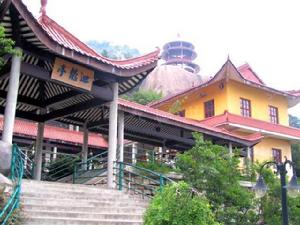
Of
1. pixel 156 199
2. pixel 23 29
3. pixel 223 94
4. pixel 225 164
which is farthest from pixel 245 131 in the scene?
pixel 156 199

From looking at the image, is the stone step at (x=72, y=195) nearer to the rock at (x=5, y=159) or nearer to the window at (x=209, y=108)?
the rock at (x=5, y=159)

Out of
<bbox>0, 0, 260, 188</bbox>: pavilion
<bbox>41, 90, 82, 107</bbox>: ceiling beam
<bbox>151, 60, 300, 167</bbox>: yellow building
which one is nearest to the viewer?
<bbox>0, 0, 260, 188</bbox>: pavilion

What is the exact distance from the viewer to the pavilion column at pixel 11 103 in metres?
8.90

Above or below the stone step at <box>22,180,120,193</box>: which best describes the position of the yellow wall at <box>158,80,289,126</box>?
above

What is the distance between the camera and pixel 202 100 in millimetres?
27094

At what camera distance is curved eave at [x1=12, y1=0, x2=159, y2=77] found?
350 inches

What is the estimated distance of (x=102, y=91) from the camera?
1145cm

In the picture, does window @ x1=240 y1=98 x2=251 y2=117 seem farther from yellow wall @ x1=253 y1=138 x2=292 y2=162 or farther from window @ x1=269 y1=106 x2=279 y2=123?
window @ x1=269 y1=106 x2=279 y2=123

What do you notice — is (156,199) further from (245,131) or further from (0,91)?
(245,131)

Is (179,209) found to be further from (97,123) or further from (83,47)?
(97,123)

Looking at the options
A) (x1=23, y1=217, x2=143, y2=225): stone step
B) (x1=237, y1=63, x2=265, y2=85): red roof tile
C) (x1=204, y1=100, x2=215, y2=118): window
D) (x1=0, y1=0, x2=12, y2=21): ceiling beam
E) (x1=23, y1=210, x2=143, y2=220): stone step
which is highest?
(x1=237, y1=63, x2=265, y2=85): red roof tile

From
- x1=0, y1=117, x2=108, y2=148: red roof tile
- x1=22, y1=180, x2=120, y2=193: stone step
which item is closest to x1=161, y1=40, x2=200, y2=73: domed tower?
x1=0, y1=117, x2=108, y2=148: red roof tile

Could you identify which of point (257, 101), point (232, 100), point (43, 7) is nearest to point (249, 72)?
point (257, 101)

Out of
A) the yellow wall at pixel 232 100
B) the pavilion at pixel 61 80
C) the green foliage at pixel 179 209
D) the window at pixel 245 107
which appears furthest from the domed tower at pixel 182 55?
the green foliage at pixel 179 209
